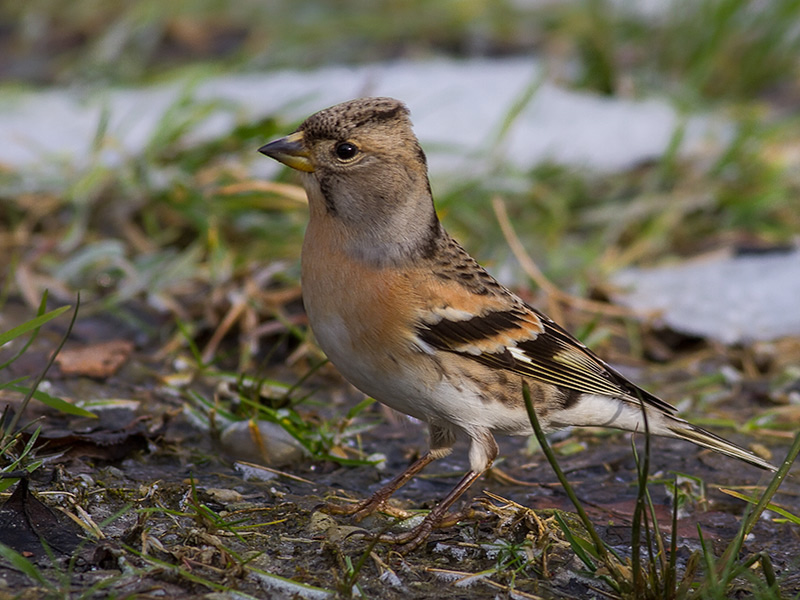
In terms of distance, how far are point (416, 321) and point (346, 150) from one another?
2.11 feet

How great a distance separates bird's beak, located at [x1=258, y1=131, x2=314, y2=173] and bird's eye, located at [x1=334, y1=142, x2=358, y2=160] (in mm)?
99

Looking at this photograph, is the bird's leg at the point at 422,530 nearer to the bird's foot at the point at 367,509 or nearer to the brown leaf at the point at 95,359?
the bird's foot at the point at 367,509

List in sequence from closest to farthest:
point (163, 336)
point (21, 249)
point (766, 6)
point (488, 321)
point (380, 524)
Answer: point (380, 524), point (488, 321), point (163, 336), point (21, 249), point (766, 6)

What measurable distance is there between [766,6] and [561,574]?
242 inches

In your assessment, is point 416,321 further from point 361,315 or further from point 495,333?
point 495,333

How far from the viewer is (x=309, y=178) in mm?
3307

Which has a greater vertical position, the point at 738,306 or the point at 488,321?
the point at 738,306

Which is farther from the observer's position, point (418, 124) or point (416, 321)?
Answer: point (418, 124)

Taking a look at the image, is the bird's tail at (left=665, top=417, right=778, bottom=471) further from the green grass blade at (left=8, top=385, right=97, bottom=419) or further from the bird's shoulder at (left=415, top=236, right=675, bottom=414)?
the green grass blade at (left=8, top=385, right=97, bottom=419)

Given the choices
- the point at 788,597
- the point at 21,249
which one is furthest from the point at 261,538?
the point at 21,249

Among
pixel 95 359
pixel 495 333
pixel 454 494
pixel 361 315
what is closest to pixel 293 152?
pixel 361 315

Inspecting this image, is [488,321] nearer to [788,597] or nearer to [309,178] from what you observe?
[309,178]

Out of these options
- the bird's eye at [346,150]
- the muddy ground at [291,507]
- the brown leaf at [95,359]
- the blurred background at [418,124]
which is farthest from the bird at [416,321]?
the blurred background at [418,124]

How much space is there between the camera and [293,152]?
3.26 meters
